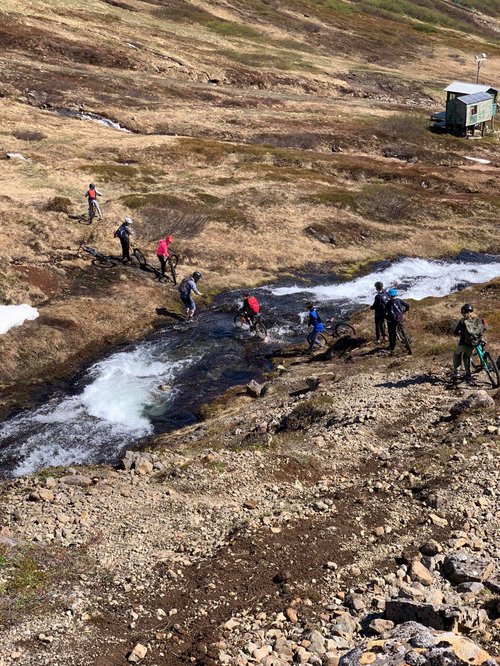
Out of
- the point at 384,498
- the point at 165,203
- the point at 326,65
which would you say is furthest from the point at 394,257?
the point at 326,65

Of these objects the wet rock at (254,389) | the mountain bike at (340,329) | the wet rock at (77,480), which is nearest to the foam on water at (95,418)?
the wet rock at (254,389)

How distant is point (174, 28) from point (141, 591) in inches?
5284

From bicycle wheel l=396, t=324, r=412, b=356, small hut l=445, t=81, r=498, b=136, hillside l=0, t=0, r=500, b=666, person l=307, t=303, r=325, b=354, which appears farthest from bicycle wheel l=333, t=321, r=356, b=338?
small hut l=445, t=81, r=498, b=136

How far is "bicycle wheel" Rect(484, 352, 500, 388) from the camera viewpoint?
23938 mm

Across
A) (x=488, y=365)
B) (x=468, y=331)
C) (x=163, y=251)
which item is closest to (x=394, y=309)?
(x=468, y=331)

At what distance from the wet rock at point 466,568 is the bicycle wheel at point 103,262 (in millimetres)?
31040

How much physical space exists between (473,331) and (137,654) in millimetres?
15682

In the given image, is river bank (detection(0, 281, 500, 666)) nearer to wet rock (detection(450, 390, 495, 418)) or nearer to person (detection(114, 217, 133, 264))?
wet rock (detection(450, 390, 495, 418))

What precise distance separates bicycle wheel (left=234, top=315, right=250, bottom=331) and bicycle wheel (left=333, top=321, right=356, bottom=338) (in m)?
4.76

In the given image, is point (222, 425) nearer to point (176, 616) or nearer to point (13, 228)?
point (176, 616)

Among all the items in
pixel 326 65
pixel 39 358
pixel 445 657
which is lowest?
pixel 39 358

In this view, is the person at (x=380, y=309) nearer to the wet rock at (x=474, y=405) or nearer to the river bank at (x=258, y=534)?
the river bank at (x=258, y=534)

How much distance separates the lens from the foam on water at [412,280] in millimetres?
43250

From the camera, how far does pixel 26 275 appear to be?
38.8 m
